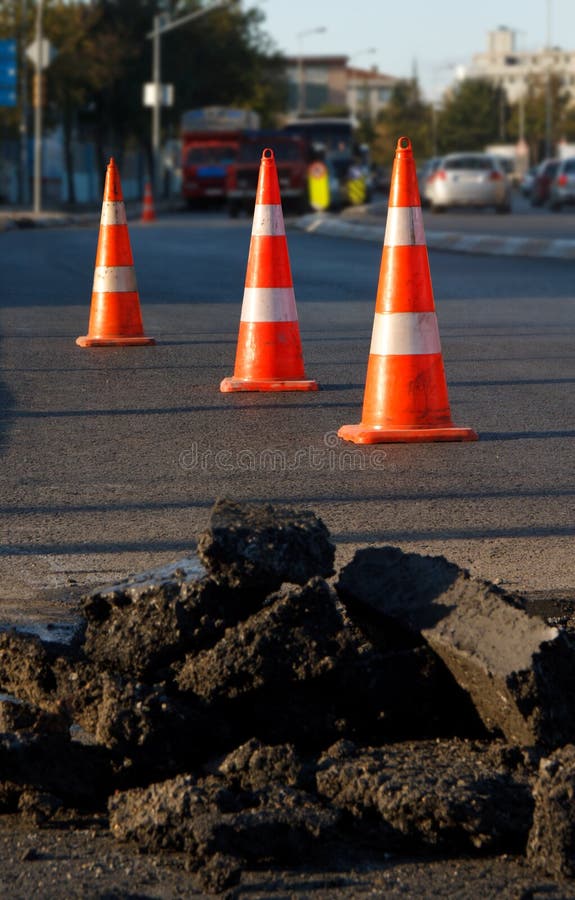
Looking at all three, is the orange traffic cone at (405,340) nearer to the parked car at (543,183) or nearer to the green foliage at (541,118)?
the parked car at (543,183)

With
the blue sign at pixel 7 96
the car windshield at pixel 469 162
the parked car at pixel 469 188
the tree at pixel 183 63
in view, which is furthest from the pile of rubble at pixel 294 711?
the tree at pixel 183 63

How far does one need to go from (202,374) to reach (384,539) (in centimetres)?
388

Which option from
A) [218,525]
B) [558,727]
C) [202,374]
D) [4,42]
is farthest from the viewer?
[4,42]

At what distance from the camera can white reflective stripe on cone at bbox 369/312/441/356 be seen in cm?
618

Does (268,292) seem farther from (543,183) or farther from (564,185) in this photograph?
(543,183)

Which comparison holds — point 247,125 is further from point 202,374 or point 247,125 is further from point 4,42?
point 202,374

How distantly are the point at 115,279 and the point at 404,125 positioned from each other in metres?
109

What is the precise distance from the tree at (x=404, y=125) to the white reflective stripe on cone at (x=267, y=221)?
104178 millimetres

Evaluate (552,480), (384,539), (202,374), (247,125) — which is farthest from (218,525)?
(247,125)

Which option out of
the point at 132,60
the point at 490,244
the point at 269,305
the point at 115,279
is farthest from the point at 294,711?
the point at 132,60

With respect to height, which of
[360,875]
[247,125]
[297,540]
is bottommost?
[360,875]

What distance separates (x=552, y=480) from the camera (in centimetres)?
562

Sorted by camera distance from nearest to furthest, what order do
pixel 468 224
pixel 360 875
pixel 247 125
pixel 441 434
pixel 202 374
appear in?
pixel 360 875
pixel 441 434
pixel 202 374
pixel 468 224
pixel 247 125

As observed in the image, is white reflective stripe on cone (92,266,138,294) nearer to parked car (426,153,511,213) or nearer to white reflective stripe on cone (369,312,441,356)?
white reflective stripe on cone (369,312,441,356)
